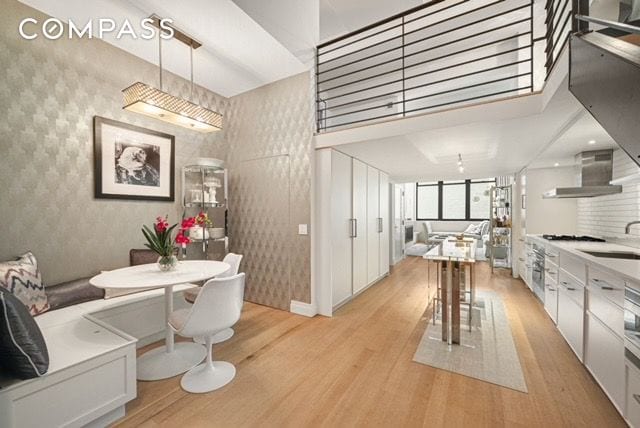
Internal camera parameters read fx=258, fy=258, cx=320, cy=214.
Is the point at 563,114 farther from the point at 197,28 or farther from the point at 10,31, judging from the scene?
the point at 10,31

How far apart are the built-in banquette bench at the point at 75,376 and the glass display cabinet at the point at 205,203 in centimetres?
135

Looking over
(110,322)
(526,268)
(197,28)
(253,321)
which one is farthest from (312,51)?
(526,268)

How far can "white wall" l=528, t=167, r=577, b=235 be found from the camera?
4.28 m

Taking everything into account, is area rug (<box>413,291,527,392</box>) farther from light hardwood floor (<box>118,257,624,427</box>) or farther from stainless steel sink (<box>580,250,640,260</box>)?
stainless steel sink (<box>580,250,640,260</box>)

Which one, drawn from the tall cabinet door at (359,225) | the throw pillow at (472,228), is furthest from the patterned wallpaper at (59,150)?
the throw pillow at (472,228)

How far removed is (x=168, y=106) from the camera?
2355 mm

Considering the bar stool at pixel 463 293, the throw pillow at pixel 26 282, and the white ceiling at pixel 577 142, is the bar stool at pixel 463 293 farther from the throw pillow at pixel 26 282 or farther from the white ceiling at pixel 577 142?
the throw pillow at pixel 26 282

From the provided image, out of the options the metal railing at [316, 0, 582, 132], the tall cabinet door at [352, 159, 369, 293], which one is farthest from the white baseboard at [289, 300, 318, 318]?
the metal railing at [316, 0, 582, 132]

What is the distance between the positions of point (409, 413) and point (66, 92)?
13.6 ft

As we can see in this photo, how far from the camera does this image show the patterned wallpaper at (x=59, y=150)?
2281 mm

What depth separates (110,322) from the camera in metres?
2.40

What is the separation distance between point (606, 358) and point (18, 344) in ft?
11.9

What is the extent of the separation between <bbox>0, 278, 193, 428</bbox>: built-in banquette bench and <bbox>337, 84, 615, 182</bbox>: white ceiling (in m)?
2.99

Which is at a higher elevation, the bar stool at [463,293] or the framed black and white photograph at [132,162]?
the framed black and white photograph at [132,162]
